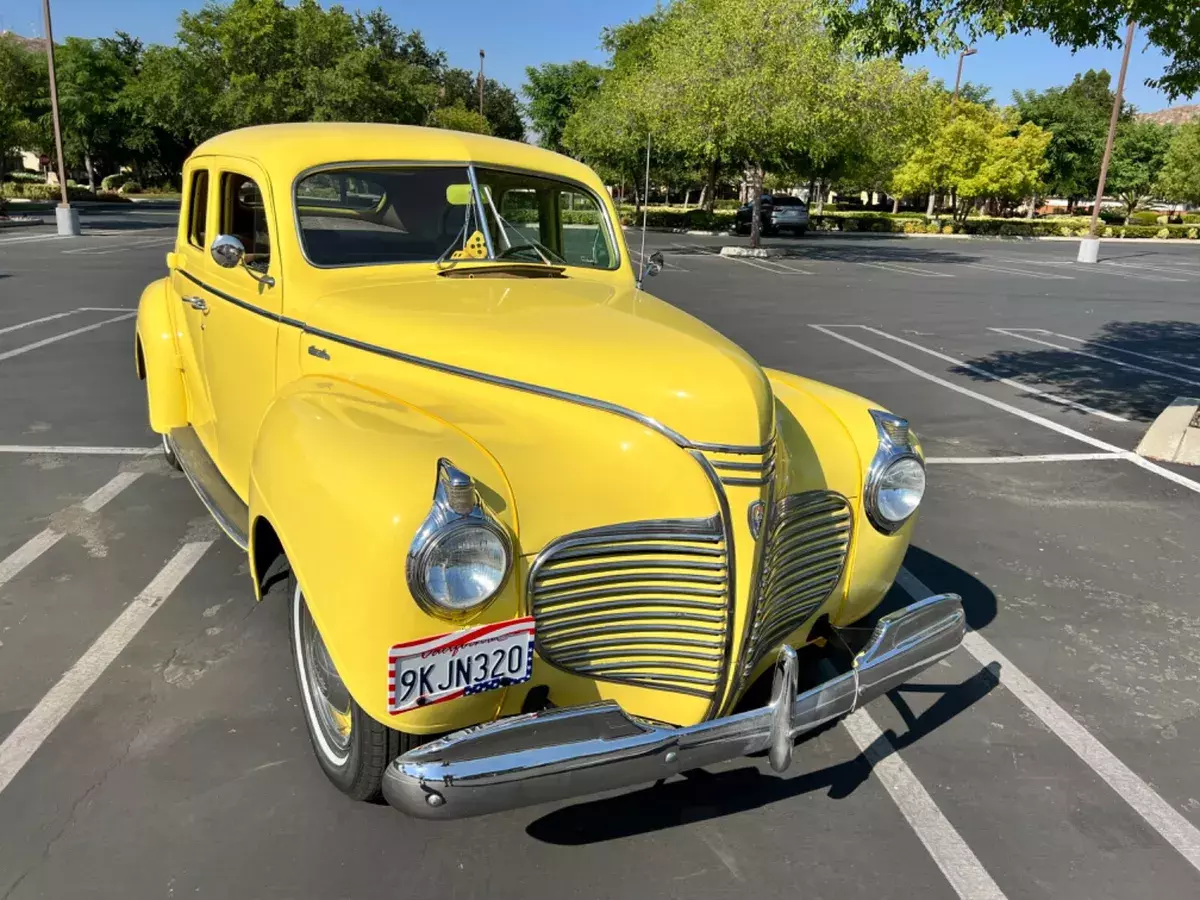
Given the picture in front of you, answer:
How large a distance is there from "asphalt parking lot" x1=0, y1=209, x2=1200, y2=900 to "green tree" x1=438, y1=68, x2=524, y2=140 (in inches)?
2568

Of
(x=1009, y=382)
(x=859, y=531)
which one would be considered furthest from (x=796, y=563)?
(x=1009, y=382)

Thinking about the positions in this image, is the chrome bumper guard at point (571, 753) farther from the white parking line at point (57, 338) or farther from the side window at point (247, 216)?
the white parking line at point (57, 338)

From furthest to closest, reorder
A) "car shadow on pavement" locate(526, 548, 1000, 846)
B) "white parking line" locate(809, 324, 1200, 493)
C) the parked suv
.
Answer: the parked suv < "white parking line" locate(809, 324, 1200, 493) < "car shadow on pavement" locate(526, 548, 1000, 846)

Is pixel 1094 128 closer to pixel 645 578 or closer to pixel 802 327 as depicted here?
pixel 802 327

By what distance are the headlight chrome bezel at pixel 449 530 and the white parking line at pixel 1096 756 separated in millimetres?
2174

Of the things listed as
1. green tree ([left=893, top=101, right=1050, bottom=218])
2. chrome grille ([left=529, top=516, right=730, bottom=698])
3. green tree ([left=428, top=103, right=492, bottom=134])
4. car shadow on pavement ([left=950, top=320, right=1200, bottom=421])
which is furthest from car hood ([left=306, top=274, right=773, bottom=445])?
green tree ([left=428, top=103, right=492, bottom=134])

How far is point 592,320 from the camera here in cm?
278

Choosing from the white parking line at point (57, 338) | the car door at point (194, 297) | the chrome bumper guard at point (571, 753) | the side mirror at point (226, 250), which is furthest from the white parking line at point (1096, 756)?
the white parking line at point (57, 338)

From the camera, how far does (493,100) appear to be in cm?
6931

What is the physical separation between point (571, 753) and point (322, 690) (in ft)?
3.45

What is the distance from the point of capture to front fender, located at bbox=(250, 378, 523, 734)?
2.01 m

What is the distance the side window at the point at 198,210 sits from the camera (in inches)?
166

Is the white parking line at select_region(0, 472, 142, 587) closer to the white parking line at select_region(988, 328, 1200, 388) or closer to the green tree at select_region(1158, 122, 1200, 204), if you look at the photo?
the white parking line at select_region(988, 328, 1200, 388)

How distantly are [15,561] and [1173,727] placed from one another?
4.90 meters
